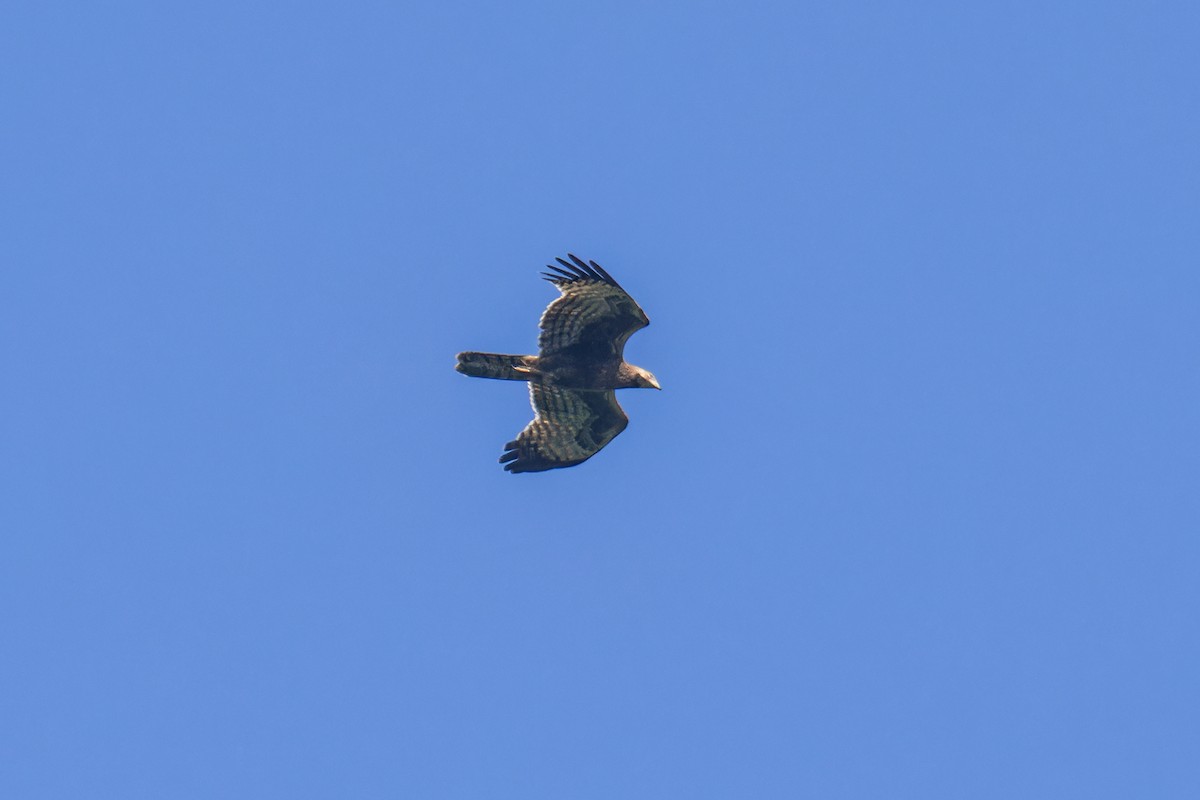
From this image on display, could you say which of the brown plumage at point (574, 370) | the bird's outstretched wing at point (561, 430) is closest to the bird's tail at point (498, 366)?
the brown plumage at point (574, 370)

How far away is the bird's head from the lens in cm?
2806

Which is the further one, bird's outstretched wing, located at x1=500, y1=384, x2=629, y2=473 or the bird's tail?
bird's outstretched wing, located at x1=500, y1=384, x2=629, y2=473

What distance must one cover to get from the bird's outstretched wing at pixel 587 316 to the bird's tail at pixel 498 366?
0.90 feet

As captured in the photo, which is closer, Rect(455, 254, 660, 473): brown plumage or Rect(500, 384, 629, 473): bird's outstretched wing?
Rect(455, 254, 660, 473): brown plumage

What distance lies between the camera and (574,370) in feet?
91.6

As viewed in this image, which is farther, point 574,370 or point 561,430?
point 561,430

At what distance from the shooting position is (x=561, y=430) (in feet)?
95.4

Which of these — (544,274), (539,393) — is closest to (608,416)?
(539,393)

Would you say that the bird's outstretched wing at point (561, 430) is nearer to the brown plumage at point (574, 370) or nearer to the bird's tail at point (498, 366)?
the brown plumage at point (574, 370)

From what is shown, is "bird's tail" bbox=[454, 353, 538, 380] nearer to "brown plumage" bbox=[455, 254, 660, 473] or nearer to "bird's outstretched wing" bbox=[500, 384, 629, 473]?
"brown plumage" bbox=[455, 254, 660, 473]

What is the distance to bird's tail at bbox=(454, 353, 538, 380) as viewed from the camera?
2748cm

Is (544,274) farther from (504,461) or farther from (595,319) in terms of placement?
(504,461)

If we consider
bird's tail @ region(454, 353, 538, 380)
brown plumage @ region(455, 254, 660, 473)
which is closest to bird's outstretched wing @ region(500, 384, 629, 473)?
brown plumage @ region(455, 254, 660, 473)

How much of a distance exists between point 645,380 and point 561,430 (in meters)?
1.67
